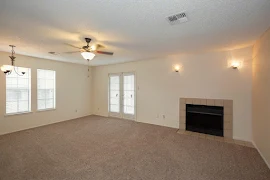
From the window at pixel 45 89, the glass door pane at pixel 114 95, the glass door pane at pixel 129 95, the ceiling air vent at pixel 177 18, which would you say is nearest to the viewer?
the ceiling air vent at pixel 177 18

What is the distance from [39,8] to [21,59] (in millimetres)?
3577

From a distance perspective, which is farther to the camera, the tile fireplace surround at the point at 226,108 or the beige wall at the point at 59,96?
the beige wall at the point at 59,96

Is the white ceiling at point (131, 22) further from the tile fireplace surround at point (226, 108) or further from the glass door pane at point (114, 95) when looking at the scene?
the glass door pane at point (114, 95)

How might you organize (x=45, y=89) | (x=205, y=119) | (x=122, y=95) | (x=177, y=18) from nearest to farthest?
1. (x=177, y=18)
2. (x=205, y=119)
3. (x=45, y=89)
4. (x=122, y=95)

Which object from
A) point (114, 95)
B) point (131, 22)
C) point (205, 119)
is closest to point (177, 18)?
point (131, 22)

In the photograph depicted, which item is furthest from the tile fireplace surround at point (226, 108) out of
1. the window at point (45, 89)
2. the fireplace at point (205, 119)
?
the window at point (45, 89)

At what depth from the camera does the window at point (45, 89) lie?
4.97 meters

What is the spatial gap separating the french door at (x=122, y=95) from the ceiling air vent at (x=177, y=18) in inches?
139

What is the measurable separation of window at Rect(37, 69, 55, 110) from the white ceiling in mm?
1865

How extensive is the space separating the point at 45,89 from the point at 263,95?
6.50 metres

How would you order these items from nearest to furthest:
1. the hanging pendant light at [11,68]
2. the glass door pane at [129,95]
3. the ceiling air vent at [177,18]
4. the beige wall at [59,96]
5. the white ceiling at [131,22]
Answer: the white ceiling at [131,22], the ceiling air vent at [177,18], the hanging pendant light at [11,68], the beige wall at [59,96], the glass door pane at [129,95]

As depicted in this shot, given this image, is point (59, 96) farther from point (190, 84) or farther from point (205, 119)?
point (205, 119)

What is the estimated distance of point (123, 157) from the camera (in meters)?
2.77

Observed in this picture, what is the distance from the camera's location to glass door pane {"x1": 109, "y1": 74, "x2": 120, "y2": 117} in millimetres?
6109
